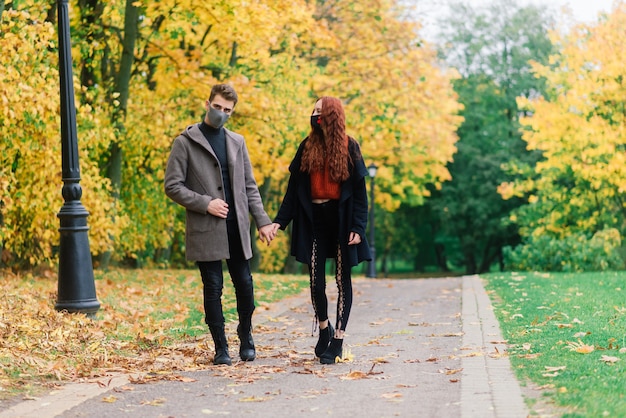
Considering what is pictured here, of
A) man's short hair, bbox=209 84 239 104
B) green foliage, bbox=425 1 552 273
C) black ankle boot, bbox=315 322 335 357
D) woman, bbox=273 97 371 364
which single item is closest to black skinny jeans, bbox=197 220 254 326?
woman, bbox=273 97 371 364

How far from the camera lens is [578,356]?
7027 mm

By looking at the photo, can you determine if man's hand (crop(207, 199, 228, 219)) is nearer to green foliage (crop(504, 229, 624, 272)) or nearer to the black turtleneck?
the black turtleneck

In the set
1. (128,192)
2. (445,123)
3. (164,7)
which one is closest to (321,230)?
(164,7)

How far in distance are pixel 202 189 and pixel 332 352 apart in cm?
163

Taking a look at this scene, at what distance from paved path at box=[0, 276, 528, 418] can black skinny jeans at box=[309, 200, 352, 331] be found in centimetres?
43

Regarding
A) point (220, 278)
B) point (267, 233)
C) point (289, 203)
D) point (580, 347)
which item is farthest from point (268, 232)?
point (580, 347)

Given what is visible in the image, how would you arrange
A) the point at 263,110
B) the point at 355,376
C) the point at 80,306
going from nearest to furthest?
the point at 355,376
the point at 80,306
the point at 263,110

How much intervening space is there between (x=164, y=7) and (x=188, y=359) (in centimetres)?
956

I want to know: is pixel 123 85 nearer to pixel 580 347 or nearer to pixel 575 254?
pixel 575 254

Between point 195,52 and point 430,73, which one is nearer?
point 195,52

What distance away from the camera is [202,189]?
740 centimetres

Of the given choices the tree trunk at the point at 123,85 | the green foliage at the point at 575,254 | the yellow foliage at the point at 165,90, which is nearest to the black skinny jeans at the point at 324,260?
the yellow foliage at the point at 165,90

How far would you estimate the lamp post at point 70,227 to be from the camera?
9508mm

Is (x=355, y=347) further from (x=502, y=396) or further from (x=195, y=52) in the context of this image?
(x=195, y=52)
